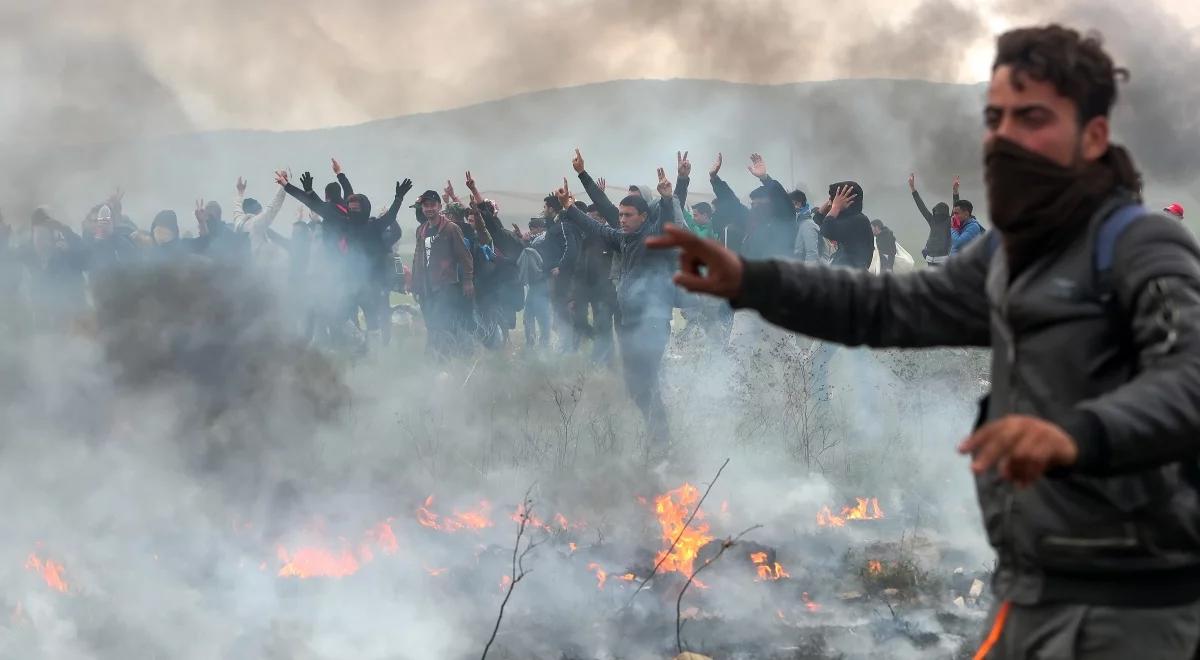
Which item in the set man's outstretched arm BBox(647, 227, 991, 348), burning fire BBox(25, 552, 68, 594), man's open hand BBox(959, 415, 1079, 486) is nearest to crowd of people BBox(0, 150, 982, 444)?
burning fire BBox(25, 552, 68, 594)

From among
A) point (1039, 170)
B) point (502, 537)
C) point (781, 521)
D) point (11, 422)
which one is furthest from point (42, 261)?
point (1039, 170)

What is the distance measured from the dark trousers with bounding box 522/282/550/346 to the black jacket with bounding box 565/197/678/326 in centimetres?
332

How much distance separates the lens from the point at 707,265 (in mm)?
2166

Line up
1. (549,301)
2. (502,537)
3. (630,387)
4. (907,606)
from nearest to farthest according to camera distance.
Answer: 1. (907,606)
2. (502,537)
3. (630,387)
4. (549,301)

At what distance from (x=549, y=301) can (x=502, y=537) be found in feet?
18.3

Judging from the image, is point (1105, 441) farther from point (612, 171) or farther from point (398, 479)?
point (612, 171)

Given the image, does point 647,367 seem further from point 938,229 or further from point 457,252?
point 938,229

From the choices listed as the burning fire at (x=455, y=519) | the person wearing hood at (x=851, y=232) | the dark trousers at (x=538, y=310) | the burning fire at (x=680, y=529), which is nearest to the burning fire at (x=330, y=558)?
the burning fire at (x=455, y=519)

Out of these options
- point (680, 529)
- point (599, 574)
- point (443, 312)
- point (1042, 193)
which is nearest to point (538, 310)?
point (443, 312)

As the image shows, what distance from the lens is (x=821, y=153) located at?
135 feet

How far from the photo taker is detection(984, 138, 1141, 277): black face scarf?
5.91 ft

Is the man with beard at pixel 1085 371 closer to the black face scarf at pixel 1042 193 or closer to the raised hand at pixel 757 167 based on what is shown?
the black face scarf at pixel 1042 193

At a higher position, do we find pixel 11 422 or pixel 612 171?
pixel 612 171

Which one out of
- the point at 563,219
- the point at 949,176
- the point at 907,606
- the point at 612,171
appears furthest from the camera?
the point at 612,171
